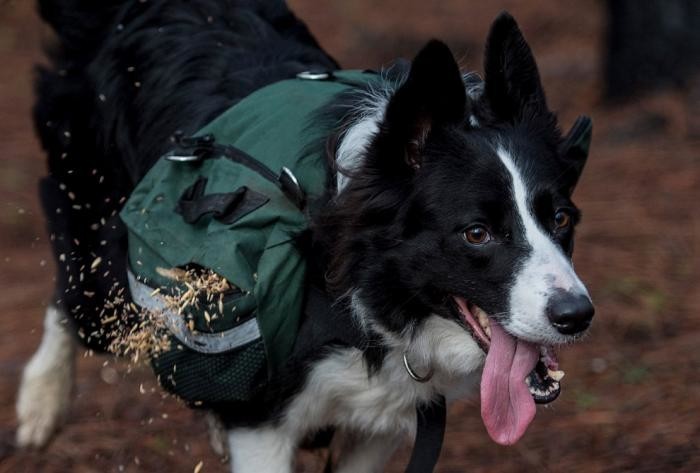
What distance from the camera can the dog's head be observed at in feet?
11.2

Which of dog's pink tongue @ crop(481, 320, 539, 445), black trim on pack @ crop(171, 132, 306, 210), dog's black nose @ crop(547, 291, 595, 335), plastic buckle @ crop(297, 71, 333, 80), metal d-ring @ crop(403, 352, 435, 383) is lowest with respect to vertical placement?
metal d-ring @ crop(403, 352, 435, 383)

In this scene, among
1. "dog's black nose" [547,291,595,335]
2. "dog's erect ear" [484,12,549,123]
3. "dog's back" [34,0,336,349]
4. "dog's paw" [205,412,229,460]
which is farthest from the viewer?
"dog's paw" [205,412,229,460]

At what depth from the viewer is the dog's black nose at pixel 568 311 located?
10.7ft

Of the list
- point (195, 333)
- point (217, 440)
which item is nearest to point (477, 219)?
point (195, 333)

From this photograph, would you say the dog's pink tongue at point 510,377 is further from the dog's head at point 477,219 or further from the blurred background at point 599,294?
the blurred background at point 599,294

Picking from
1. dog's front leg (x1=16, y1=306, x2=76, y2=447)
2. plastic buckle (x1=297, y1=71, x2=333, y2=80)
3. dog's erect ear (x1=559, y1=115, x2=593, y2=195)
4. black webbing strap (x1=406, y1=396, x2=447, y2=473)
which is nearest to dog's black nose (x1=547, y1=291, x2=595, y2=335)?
dog's erect ear (x1=559, y1=115, x2=593, y2=195)

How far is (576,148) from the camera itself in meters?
3.96

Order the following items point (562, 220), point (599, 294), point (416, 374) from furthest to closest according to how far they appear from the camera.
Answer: point (599, 294)
point (416, 374)
point (562, 220)

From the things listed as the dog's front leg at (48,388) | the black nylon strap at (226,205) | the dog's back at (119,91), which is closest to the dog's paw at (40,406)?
the dog's front leg at (48,388)

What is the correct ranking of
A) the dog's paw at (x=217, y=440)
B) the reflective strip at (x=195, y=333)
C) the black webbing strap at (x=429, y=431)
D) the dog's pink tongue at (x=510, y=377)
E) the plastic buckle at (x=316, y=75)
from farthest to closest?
the dog's paw at (x=217, y=440)
the plastic buckle at (x=316, y=75)
the black webbing strap at (x=429, y=431)
the reflective strip at (x=195, y=333)
the dog's pink tongue at (x=510, y=377)

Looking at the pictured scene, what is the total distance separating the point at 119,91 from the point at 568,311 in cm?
228

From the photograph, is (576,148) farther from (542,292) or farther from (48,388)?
(48,388)

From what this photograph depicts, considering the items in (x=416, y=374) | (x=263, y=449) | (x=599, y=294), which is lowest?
(x=599, y=294)

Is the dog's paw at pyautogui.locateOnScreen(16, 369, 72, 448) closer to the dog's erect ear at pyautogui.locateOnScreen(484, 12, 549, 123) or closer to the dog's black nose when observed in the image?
the dog's erect ear at pyautogui.locateOnScreen(484, 12, 549, 123)
